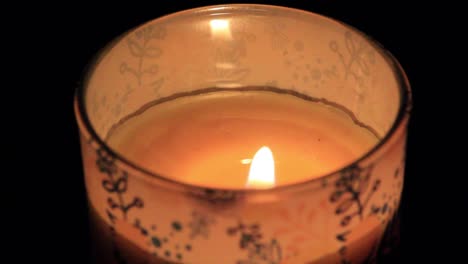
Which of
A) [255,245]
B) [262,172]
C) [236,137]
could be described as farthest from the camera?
[236,137]

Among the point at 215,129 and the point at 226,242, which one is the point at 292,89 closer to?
the point at 215,129

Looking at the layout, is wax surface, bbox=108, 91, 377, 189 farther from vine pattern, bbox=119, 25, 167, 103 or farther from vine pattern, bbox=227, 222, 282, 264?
vine pattern, bbox=227, 222, 282, 264

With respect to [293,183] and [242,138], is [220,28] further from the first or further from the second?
[293,183]

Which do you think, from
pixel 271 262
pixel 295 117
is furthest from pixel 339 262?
pixel 295 117

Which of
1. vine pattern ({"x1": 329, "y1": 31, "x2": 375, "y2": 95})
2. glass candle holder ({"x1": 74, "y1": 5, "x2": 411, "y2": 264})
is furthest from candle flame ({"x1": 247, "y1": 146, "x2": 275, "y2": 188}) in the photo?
vine pattern ({"x1": 329, "y1": 31, "x2": 375, "y2": 95})

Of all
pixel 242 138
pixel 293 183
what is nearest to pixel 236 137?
pixel 242 138
